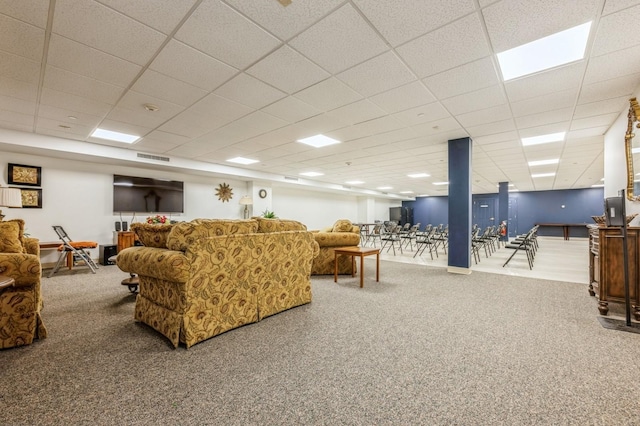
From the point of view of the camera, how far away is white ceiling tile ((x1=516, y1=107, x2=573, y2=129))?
387 cm

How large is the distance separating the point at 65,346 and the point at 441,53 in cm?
417

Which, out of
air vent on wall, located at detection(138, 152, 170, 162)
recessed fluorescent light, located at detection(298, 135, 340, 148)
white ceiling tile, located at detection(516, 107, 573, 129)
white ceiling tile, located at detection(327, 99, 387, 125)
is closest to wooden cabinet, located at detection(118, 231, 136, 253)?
air vent on wall, located at detection(138, 152, 170, 162)

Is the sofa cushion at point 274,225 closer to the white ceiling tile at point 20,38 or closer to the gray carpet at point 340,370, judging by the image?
the gray carpet at point 340,370

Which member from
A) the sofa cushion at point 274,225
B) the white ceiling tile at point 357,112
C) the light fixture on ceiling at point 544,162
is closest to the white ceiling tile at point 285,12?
the white ceiling tile at point 357,112

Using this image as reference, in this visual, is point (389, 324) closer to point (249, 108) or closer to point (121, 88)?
point (249, 108)

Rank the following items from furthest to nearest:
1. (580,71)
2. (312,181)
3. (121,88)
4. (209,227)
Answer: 1. (312,181)
2. (121,88)
3. (580,71)
4. (209,227)

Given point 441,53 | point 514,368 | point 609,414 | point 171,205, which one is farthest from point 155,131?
point 609,414

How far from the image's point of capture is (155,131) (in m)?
4.84

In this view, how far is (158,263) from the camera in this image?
2.20 metres

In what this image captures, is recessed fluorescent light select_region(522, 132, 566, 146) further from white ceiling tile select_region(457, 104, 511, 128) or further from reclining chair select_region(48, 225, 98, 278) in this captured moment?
reclining chair select_region(48, 225, 98, 278)

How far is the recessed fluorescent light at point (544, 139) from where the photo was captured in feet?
16.4

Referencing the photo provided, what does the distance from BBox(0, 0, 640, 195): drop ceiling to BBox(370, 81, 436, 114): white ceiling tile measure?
0.03 metres

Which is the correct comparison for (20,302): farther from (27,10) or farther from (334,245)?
(334,245)

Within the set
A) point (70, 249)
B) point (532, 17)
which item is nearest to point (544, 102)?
point (532, 17)
